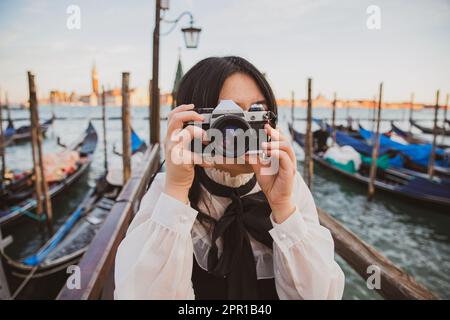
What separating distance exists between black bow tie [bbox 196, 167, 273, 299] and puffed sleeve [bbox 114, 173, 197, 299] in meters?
0.12

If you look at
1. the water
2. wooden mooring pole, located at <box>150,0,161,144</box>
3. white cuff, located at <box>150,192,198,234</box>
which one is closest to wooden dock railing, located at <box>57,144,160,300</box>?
white cuff, located at <box>150,192,198,234</box>

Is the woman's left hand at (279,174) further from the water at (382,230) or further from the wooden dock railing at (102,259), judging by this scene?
the water at (382,230)

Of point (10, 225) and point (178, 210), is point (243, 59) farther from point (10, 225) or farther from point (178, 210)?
point (10, 225)

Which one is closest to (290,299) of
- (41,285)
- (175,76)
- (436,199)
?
(41,285)

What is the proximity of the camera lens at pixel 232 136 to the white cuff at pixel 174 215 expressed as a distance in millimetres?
192

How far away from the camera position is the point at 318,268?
77 centimetres

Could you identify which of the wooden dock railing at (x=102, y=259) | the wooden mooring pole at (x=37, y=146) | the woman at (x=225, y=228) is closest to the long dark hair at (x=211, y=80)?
the woman at (x=225, y=228)

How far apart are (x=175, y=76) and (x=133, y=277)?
524cm

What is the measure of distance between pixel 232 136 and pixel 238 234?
0.97 feet

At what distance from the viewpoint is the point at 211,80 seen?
3.11 ft

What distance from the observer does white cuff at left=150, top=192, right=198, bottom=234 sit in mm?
786

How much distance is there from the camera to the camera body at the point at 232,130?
2.82ft

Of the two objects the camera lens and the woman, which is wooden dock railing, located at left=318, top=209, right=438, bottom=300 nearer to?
the woman

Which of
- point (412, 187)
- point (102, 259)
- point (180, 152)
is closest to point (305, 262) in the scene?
point (180, 152)
